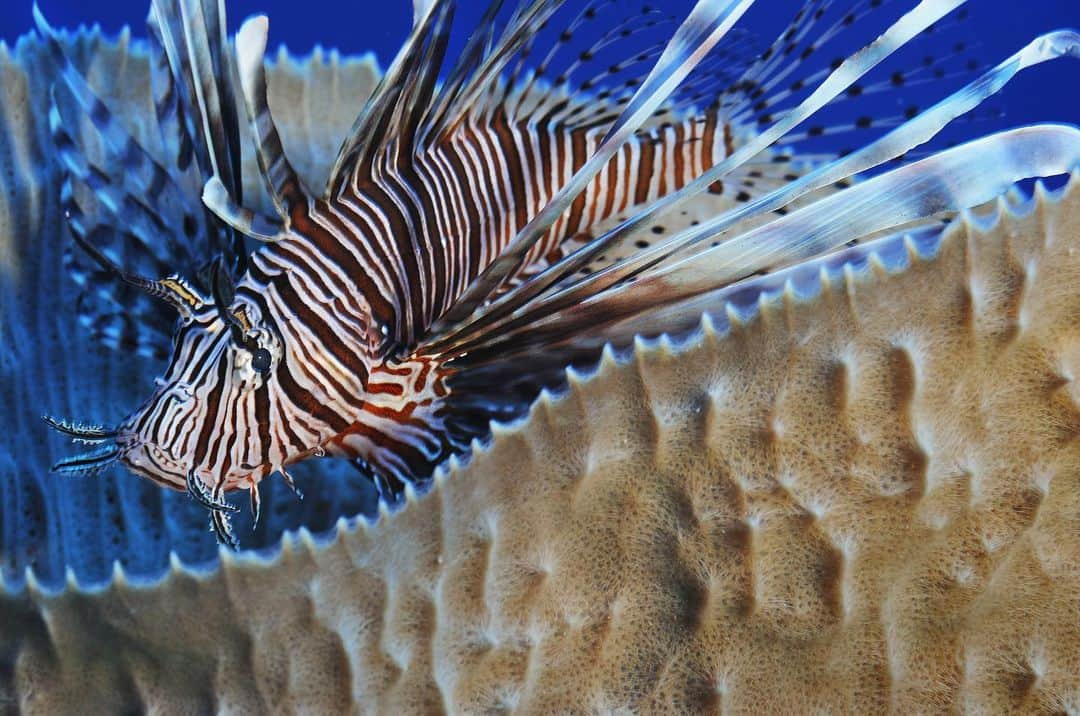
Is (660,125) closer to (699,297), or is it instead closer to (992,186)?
(699,297)

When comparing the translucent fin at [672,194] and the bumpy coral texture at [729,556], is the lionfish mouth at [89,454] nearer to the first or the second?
the bumpy coral texture at [729,556]

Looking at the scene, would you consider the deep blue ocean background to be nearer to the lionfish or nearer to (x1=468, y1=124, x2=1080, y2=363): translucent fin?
the lionfish

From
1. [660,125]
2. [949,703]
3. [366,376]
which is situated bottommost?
[949,703]

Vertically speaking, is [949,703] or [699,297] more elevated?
[699,297]

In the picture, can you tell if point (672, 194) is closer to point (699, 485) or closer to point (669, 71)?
point (669, 71)

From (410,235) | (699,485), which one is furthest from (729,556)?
(410,235)

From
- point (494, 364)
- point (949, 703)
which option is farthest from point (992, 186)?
point (494, 364)

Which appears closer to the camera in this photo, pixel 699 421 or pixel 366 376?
pixel 699 421

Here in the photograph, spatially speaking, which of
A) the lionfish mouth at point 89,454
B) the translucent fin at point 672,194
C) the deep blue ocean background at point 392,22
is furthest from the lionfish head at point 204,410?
the deep blue ocean background at point 392,22
